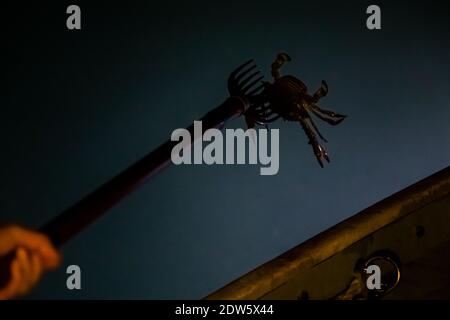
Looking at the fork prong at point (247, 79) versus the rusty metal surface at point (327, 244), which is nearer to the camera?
the rusty metal surface at point (327, 244)

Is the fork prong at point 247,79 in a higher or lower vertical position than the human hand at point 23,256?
higher

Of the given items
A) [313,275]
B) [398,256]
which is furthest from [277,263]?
[398,256]

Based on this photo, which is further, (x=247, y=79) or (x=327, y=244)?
(x=247, y=79)

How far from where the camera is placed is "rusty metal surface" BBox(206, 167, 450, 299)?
1.91 metres

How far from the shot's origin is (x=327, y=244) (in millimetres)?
1963

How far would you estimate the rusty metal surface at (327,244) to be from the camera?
75.3 inches

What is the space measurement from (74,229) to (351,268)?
8.39ft

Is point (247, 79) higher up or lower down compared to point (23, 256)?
higher up

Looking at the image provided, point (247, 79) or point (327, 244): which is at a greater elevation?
point (247, 79)

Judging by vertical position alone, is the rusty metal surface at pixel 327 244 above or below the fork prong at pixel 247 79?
below

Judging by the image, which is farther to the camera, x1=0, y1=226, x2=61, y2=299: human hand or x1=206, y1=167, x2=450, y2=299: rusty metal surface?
x1=0, y1=226, x2=61, y2=299: human hand

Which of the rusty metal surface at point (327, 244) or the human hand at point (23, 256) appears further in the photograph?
the human hand at point (23, 256)

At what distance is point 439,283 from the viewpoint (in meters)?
2.23
